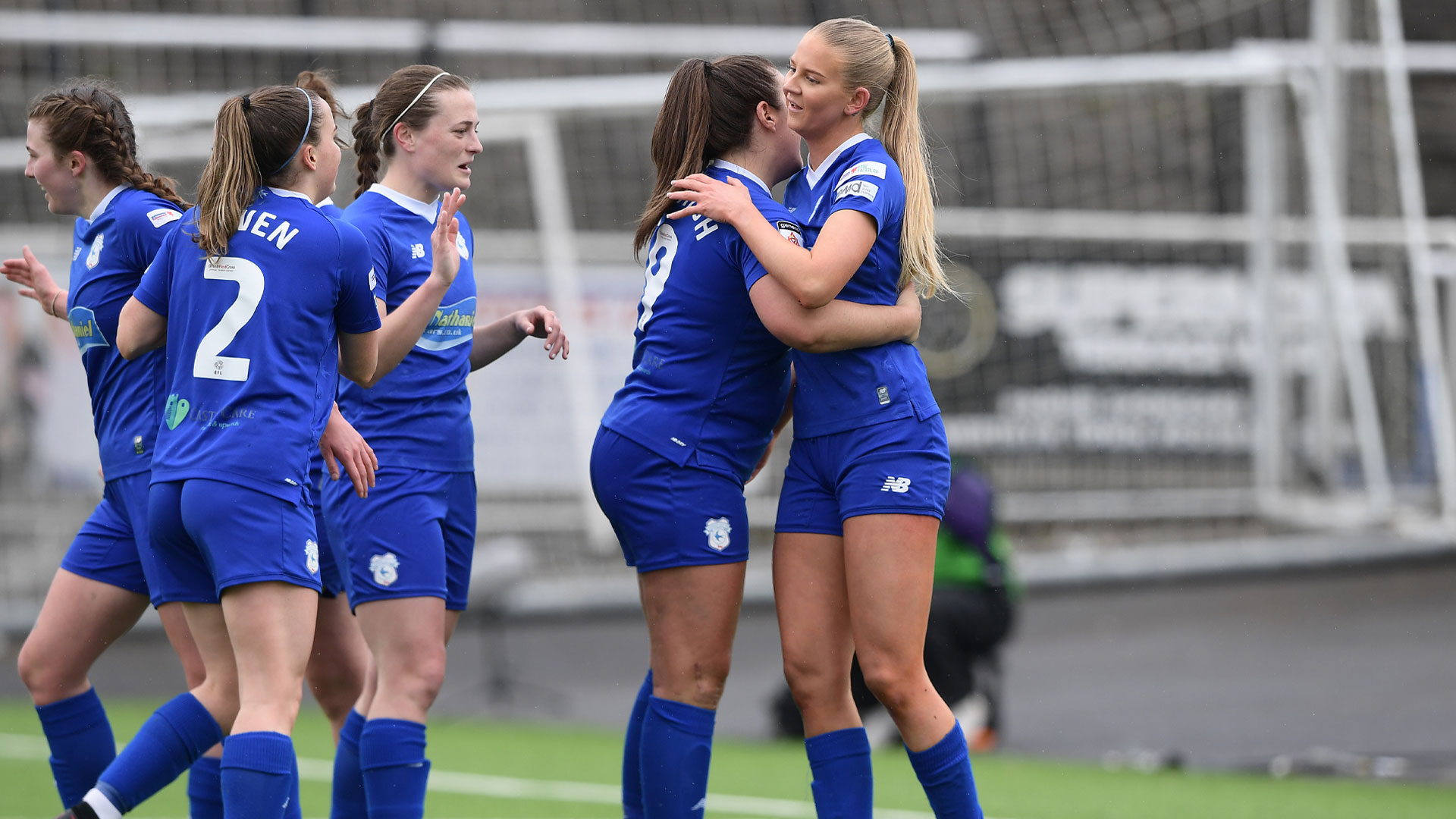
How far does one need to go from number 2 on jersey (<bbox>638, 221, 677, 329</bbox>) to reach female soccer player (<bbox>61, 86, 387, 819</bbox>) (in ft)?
2.18

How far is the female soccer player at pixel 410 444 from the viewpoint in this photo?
380cm

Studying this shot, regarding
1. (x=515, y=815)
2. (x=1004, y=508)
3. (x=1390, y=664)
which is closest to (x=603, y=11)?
(x=1004, y=508)

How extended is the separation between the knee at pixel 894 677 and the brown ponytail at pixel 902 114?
875 millimetres

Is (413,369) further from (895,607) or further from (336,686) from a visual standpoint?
(895,607)

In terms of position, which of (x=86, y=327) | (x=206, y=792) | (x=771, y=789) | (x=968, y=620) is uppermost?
(x=86, y=327)

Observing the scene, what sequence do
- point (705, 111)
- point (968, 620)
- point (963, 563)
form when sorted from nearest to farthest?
point (705, 111), point (968, 620), point (963, 563)

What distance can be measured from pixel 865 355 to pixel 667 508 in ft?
1.94

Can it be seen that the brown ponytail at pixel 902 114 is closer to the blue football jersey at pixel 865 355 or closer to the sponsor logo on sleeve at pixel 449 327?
the blue football jersey at pixel 865 355

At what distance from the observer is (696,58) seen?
12.2 feet

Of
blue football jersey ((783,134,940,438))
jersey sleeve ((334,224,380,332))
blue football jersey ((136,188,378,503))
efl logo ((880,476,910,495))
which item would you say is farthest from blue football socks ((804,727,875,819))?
jersey sleeve ((334,224,380,332))

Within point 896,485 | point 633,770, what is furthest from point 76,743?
point 896,485

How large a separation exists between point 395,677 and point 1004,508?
8787 millimetres

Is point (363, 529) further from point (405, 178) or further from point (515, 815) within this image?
point (515, 815)

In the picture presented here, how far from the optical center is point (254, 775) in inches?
127
